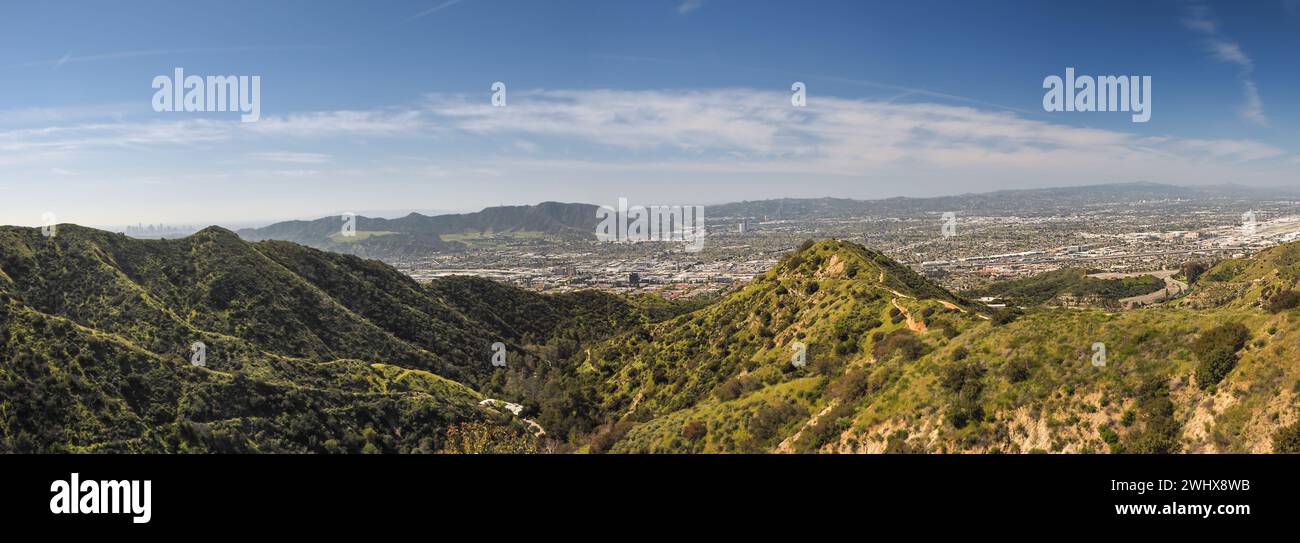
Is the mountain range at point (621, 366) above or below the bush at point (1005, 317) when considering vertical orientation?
below

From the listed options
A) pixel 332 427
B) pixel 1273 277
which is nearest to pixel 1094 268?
pixel 1273 277

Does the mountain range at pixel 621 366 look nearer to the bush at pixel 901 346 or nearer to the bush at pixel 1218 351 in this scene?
the bush at pixel 1218 351

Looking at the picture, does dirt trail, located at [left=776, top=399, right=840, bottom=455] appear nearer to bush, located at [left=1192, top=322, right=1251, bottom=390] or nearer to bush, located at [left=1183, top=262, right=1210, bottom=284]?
bush, located at [left=1192, top=322, right=1251, bottom=390]

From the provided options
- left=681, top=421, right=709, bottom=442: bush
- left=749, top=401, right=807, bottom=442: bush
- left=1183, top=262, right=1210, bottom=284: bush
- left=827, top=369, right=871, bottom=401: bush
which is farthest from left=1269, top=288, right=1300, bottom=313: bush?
left=1183, top=262, right=1210, bottom=284: bush

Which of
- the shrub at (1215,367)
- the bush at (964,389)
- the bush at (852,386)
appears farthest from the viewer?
the bush at (852,386)

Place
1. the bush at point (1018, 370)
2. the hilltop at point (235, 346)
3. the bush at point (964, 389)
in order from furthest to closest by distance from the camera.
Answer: the hilltop at point (235, 346) < the bush at point (1018, 370) < the bush at point (964, 389)

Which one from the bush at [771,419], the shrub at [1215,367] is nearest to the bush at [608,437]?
the bush at [771,419]
